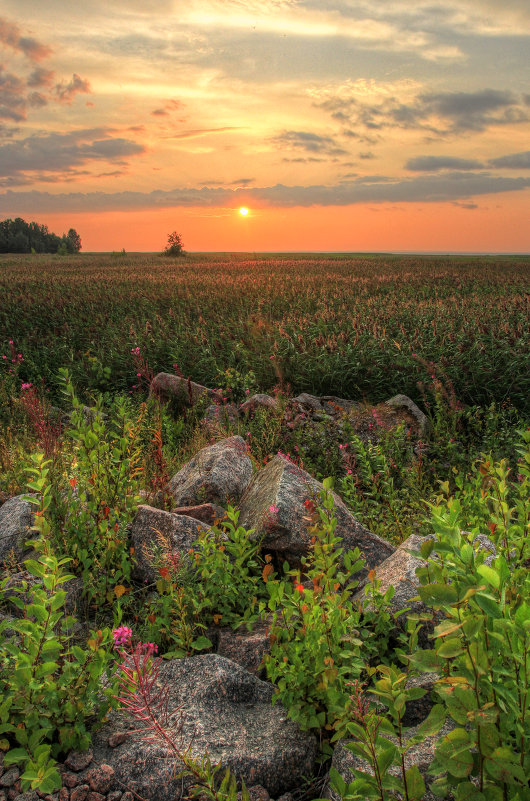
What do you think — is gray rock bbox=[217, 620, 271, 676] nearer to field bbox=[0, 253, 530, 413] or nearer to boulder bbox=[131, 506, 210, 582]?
boulder bbox=[131, 506, 210, 582]

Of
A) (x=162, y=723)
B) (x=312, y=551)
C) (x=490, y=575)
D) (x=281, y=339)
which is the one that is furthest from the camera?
(x=281, y=339)

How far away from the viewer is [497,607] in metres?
1.43

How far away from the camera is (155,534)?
12.4ft

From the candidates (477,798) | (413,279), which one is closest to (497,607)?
(477,798)

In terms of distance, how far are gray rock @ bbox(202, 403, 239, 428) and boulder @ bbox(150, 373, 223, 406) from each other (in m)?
0.64

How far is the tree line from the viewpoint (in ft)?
322

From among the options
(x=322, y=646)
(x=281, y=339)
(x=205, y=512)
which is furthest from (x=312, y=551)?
(x=281, y=339)

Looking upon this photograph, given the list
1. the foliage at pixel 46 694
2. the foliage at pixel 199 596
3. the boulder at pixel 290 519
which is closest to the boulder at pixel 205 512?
the boulder at pixel 290 519

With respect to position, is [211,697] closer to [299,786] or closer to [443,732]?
[299,786]

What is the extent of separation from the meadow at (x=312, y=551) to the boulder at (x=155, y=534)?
0.07 metres

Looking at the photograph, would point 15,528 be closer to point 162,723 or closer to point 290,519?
point 290,519

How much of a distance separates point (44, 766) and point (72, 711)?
0.29m

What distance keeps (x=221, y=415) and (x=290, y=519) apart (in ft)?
15.5

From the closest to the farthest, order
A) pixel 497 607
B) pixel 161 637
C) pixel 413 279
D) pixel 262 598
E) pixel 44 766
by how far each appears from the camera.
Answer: pixel 497 607 → pixel 44 766 → pixel 161 637 → pixel 262 598 → pixel 413 279
